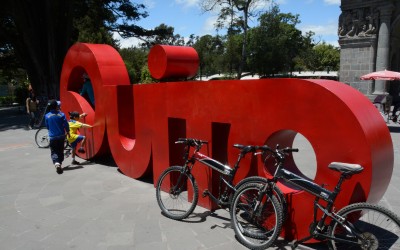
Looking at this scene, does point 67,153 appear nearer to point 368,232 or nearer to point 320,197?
point 320,197

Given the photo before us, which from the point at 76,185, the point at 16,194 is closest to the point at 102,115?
the point at 76,185

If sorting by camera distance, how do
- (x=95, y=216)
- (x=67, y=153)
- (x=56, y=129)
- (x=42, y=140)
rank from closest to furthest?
(x=95, y=216)
(x=56, y=129)
(x=67, y=153)
(x=42, y=140)

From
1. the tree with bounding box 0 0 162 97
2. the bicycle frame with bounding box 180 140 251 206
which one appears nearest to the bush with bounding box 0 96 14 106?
the tree with bounding box 0 0 162 97

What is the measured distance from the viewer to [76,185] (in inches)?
261

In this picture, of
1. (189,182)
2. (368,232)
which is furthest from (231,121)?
(368,232)

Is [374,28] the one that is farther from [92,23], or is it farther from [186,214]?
[92,23]

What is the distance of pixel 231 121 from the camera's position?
4762 millimetres

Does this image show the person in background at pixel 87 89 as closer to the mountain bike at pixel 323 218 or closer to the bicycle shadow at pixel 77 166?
the bicycle shadow at pixel 77 166

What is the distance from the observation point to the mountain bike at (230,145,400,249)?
10.7ft

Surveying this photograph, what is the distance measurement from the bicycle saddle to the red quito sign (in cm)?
20

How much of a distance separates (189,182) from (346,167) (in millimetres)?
2469

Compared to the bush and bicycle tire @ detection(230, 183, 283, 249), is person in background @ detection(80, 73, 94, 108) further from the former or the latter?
the bush

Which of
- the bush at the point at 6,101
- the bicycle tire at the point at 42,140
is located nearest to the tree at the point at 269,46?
the bush at the point at 6,101

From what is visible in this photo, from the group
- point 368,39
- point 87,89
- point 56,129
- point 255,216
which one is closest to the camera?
point 255,216
